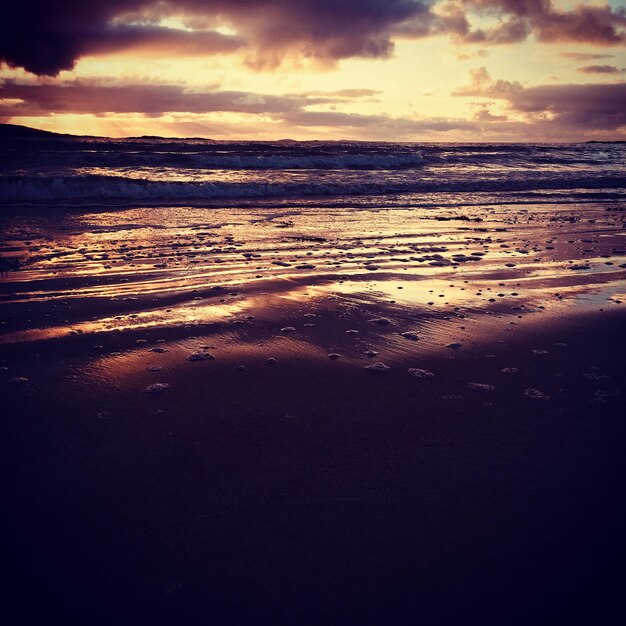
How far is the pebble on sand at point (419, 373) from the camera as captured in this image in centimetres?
364

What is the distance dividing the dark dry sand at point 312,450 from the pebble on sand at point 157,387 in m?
0.04

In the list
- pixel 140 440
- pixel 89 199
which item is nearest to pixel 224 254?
pixel 140 440

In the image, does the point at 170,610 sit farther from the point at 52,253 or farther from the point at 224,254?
the point at 52,253

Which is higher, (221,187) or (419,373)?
(221,187)

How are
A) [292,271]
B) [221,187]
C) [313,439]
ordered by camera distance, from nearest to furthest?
[313,439]
[292,271]
[221,187]

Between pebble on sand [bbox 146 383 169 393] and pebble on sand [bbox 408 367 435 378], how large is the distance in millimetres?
1681

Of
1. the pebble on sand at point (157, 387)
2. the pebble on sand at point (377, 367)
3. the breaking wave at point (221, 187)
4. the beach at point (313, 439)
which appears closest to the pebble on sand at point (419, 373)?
the beach at point (313, 439)

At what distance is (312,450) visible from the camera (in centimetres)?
267

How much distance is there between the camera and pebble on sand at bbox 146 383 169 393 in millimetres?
3336

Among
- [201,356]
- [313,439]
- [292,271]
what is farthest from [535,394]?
[292,271]

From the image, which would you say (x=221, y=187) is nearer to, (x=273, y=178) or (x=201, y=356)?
(x=273, y=178)

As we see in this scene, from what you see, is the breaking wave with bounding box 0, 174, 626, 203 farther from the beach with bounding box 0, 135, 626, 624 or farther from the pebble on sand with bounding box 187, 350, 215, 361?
the pebble on sand with bounding box 187, 350, 215, 361

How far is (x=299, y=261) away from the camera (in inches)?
288

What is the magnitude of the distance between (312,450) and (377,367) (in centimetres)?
124
